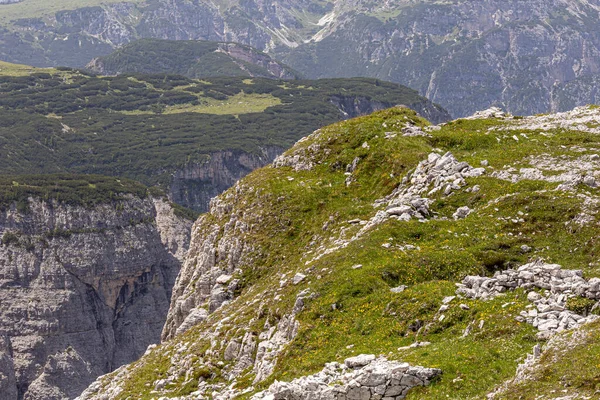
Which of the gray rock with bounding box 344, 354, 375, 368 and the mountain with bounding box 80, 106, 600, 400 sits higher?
the mountain with bounding box 80, 106, 600, 400

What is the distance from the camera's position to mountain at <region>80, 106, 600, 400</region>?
3206 centimetres

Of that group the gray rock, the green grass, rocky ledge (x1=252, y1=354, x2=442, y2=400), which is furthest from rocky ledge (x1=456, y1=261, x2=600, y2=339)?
the gray rock

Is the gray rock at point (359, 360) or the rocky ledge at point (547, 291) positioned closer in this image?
the rocky ledge at point (547, 291)

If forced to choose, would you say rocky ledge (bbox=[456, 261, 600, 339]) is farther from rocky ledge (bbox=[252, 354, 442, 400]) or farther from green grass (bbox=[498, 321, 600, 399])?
rocky ledge (bbox=[252, 354, 442, 400])

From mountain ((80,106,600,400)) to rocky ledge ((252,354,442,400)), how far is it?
0.05m

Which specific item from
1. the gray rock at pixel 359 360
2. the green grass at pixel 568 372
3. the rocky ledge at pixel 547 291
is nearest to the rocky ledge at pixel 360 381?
the gray rock at pixel 359 360

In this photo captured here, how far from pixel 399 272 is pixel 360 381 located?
11488 mm

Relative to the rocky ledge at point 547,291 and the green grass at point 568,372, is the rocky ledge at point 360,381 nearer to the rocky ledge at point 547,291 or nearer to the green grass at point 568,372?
the green grass at point 568,372

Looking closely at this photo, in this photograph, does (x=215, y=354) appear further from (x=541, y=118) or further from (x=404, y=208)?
(x=541, y=118)

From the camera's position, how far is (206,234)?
218ft

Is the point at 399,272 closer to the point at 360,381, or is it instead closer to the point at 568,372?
the point at 360,381

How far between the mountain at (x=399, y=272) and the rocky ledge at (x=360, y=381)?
0.05m


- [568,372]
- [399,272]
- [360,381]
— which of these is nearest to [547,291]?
[399,272]

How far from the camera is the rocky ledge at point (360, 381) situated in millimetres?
31562
